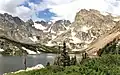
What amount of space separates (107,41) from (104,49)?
23.0 ft

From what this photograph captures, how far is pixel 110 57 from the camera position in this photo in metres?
56.6

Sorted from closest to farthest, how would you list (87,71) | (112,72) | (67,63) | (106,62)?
(112,72) → (87,71) → (106,62) → (67,63)

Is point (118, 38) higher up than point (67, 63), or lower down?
higher up

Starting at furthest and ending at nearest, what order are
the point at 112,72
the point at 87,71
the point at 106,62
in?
the point at 106,62, the point at 87,71, the point at 112,72

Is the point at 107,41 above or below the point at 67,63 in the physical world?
above

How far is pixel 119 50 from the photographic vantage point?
79.2 m

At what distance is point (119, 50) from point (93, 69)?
34.2 meters

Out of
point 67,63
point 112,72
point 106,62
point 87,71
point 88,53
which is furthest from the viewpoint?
point 67,63

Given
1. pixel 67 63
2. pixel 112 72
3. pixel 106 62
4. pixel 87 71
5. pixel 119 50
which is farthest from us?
pixel 67 63

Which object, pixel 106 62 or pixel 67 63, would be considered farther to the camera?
pixel 67 63

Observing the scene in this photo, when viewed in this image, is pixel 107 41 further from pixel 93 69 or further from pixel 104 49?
pixel 93 69

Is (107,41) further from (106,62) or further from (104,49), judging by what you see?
(106,62)

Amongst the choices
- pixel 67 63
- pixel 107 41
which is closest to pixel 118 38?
pixel 107 41

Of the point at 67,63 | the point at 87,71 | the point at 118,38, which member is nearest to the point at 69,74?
the point at 87,71
